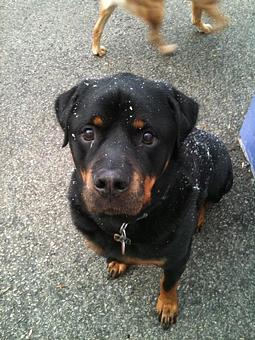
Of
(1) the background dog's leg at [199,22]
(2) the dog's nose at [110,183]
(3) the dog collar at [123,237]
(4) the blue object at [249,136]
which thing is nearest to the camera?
(2) the dog's nose at [110,183]

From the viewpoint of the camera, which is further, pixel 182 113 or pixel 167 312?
pixel 167 312

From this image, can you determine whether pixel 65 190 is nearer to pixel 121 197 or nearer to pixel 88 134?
pixel 88 134

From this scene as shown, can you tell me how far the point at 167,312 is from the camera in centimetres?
239

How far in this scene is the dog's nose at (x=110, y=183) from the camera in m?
1.60

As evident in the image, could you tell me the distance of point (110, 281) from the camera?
2.61 metres

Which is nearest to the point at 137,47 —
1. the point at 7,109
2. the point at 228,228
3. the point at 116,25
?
the point at 116,25

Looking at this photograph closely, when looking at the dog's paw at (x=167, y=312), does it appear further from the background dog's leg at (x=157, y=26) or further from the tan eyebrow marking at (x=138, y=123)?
the background dog's leg at (x=157, y=26)

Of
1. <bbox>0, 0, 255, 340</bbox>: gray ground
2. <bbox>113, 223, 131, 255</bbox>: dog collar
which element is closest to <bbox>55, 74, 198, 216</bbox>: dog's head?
<bbox>113, 223, 131, 255</bbox>: dog collar

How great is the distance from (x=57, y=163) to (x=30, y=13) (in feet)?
8.54

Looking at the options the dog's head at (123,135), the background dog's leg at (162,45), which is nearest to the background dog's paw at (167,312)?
the dog's head at (123,135)

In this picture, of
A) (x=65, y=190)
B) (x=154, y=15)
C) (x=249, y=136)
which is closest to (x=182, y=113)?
(x=249, y=136)

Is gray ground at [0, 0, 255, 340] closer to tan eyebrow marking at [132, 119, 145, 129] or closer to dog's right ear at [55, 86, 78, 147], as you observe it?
dog's right ear at [55, 86, 78, 147]

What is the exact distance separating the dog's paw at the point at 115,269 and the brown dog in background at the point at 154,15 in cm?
220

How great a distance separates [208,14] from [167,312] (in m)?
2.89
